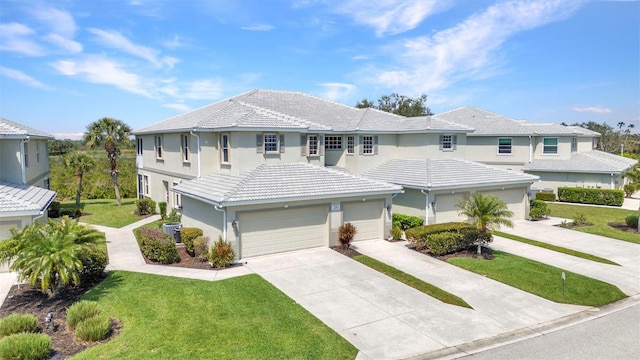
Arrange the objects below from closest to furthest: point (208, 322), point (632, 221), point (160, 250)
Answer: point (208, 322) < point (160, 250) < point (632, 221)

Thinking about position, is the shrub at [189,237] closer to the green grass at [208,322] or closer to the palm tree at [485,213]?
the green grass at [208,322]

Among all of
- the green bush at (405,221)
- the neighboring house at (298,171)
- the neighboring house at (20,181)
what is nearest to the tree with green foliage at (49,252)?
the neighboring house at (20,181)

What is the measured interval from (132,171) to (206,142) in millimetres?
24235

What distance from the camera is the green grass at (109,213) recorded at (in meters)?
24.8

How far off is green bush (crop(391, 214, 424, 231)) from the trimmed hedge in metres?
18.2

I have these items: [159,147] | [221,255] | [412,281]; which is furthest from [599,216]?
[159,147]

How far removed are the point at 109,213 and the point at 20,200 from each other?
43.2 feet

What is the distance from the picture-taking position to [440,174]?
74.4ft

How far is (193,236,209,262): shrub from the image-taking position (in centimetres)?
1608

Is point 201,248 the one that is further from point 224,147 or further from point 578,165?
point 578,165

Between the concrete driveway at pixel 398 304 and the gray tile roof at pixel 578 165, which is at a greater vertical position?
the gray tile roof at pixel 578 165

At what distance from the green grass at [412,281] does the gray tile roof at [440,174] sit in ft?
21.2

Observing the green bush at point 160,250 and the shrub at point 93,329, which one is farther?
the green bush at point 160,250

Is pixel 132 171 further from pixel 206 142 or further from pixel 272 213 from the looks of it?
pixel 272 213
